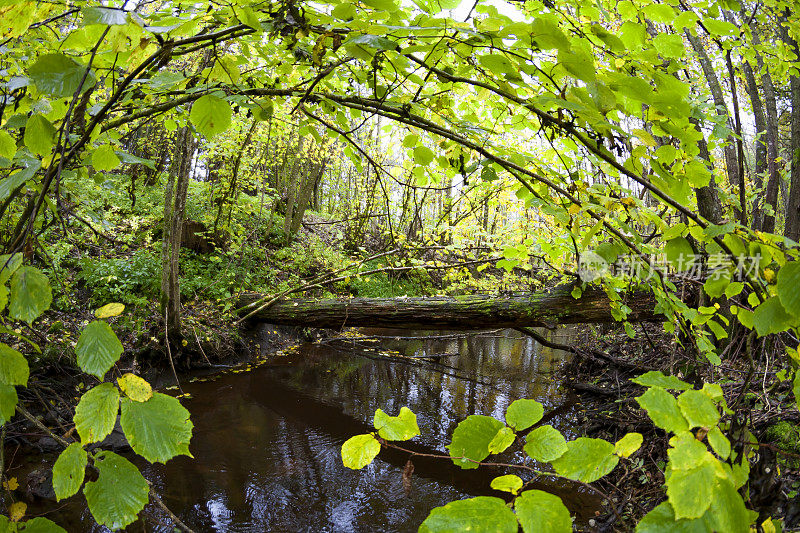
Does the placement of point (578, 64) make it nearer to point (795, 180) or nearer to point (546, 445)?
point (546, 445)

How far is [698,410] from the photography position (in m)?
0.53

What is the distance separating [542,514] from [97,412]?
2.07ft

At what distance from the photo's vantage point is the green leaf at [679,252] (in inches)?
32.6

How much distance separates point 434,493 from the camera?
297cm

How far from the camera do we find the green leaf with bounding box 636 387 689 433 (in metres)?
0.52

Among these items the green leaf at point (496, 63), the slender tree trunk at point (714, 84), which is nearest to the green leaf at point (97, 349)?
the green leaf at point (496, 63)

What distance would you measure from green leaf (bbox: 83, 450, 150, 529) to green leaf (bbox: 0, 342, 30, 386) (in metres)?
0.16

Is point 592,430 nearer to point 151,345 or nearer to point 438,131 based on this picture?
point 438,131

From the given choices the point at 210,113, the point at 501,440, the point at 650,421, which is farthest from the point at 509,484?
the point at 650,421

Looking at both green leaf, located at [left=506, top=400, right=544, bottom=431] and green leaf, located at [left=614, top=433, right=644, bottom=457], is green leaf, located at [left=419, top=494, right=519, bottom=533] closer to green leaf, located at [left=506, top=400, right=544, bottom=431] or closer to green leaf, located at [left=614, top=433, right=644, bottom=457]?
green leaf, located at [left=506, top=400, right=544, bottom=431]

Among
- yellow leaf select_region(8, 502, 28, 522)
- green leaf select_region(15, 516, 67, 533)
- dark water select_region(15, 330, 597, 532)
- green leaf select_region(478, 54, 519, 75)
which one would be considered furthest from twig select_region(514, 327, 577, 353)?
green leaf select_region(15, 516, 67, 533)

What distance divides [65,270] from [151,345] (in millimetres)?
1917

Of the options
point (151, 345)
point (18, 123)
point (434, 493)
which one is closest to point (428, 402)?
point (434, 493)

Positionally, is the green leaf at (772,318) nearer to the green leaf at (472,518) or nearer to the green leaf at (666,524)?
the green leaf at (666,524)
